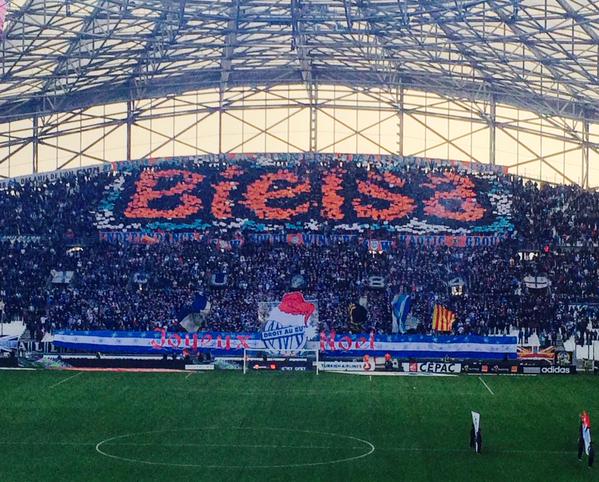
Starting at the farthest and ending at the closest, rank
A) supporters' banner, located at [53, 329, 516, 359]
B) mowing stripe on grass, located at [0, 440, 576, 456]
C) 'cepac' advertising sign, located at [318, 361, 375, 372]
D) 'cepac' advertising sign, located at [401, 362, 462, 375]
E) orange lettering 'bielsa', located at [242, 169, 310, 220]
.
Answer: orange lettering 'bielsa', located at [242, 169, 310, 220] → supporters' banner, located at [53, 329, 516, 359] → 'cepac' advertising sign, located at [318, 361, 375, 372] → 'cepac' advertising sign, located at [401, 362, 462, 375] → mowing stripe on grass, located at [0, 440, 576, 456]

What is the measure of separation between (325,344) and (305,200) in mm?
21128

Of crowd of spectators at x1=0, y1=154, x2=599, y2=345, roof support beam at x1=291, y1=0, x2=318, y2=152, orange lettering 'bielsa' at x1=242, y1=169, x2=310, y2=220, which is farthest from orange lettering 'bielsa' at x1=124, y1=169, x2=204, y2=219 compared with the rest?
roof support beam at x1=291, y1=0, x2=318, y2=152

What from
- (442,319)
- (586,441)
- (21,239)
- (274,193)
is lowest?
(586,441)

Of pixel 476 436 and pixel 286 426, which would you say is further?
pixel 286 426

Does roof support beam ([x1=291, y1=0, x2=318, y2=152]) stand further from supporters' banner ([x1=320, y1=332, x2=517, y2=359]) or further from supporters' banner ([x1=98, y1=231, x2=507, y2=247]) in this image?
supporters' banner ([x1=320, y1=332, x2=517, y2=359])

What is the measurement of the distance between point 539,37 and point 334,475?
125 ft

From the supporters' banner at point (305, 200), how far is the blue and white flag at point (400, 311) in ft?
27.8

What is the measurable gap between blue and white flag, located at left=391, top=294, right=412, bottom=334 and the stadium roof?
12.8 metres

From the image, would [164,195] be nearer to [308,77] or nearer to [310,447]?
[308,77]

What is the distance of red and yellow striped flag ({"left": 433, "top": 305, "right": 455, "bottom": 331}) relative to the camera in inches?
2339

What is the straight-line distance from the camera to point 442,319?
59.8 m

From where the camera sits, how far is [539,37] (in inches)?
2373

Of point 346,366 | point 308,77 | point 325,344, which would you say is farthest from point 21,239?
point 346,366

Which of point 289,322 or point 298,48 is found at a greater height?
point 298,48
